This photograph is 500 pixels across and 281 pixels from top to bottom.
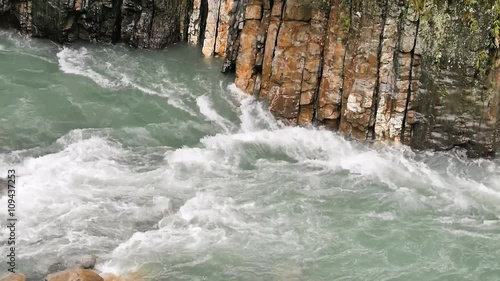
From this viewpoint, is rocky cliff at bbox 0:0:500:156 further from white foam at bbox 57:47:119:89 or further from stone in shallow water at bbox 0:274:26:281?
stone in shallow water at bbox 0:274:26:281

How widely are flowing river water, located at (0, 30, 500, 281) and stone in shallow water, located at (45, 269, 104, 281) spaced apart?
21.3 inches

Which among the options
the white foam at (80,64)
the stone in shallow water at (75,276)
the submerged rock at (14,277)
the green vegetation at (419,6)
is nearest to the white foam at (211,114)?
the white foam at (80,64)

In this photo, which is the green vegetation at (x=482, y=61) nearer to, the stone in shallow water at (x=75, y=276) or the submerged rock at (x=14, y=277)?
the stone in shallow water at (x=75, y=276)

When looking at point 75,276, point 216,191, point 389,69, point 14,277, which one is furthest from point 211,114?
point 14,277

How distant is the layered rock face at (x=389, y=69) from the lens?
15.0 metres

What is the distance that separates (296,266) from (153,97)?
26.9ft

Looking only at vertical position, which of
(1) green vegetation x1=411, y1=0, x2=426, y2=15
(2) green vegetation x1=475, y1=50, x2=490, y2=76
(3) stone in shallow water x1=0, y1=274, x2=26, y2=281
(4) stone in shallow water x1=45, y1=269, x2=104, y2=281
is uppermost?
(1) green vegetation x1=411, y1=0, x2=426, y2=15

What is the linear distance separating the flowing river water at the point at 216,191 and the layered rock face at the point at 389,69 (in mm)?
596

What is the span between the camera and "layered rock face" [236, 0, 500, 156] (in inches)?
590

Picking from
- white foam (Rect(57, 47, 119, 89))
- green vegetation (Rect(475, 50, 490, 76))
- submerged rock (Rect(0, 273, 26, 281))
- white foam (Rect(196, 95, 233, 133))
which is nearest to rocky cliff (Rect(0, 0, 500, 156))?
green vegetation (Rect(475, 50, 490, 76))

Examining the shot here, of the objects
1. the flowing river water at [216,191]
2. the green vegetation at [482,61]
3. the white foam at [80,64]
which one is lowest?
the flowing river water at [216,191]

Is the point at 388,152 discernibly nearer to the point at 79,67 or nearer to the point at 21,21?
the point at 79,67

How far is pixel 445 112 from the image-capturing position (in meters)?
15.4

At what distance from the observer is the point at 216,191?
45.8 feet
